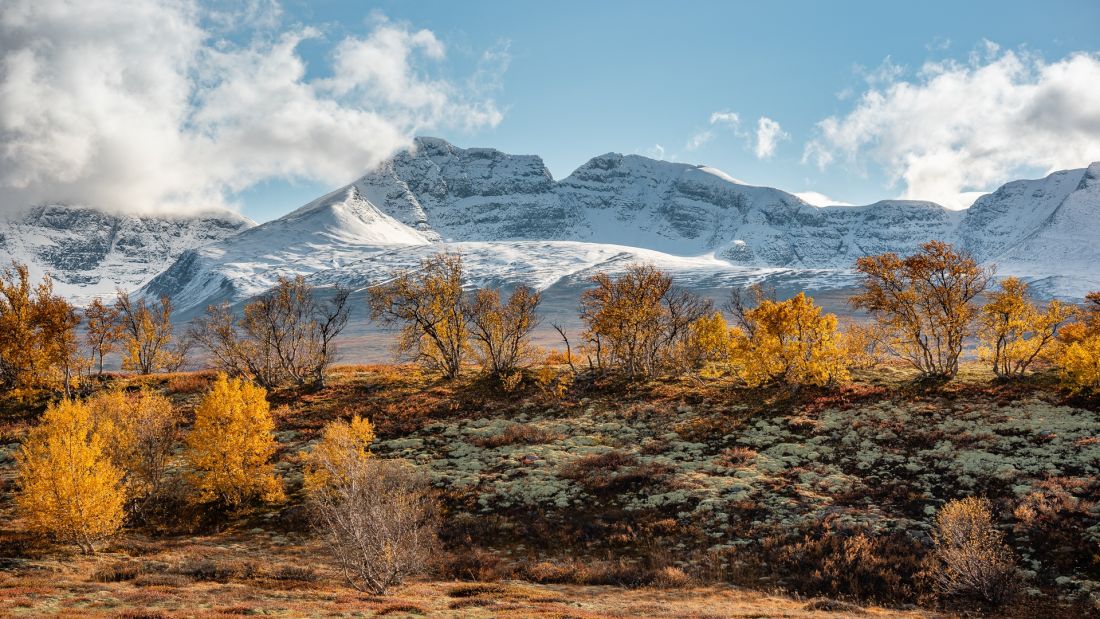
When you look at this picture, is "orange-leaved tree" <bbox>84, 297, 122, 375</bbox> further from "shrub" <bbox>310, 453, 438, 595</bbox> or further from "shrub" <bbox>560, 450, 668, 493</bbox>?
"shrub" <bbox>560, 450, 668, 493</bbox>

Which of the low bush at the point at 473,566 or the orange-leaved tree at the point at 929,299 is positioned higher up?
the orange-leaved tree at the point at 929,299

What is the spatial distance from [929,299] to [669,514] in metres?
32.6

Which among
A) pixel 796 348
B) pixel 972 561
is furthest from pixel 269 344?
pixel 972 561

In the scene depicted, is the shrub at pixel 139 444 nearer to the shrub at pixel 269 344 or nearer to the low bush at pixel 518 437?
the low bush at pixel 518 437

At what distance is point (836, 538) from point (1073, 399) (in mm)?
25424

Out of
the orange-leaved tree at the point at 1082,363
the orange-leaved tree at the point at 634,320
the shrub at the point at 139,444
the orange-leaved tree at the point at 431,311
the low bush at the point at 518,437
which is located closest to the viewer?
the shrub at the point at 139,444

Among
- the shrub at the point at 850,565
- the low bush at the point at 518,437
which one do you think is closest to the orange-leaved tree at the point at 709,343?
the low bush at the point at 518,437

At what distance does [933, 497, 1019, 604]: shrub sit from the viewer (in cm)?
2022

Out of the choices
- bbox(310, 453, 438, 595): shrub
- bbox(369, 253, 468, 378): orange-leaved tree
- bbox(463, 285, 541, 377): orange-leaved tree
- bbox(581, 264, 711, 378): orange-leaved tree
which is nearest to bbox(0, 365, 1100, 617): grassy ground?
bbox(310, 453, 438, 595): shrub

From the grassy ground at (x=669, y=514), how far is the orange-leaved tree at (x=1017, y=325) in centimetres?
289

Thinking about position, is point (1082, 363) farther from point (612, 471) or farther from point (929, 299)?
point (612, 471)

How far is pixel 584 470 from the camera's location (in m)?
35.8

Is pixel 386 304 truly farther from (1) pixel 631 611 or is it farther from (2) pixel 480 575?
(1) pixel 631 611

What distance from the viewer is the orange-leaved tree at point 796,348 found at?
Result: 4581cm
